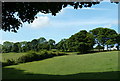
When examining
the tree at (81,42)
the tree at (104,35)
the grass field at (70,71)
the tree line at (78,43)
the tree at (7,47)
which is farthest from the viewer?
the tree at (104,35)

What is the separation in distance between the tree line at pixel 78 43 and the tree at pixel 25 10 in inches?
2103

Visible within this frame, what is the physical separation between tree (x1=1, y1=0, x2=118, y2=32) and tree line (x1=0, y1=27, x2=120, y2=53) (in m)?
53.4

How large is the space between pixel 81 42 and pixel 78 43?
48.9 inches

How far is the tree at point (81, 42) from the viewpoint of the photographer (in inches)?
3070

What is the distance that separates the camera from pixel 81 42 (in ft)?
263

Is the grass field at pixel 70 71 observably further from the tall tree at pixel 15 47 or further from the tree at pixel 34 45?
the tree at pixel 34 45

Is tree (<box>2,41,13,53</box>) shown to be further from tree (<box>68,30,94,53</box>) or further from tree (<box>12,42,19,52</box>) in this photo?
tree (<box>68,30,94,53</box>)

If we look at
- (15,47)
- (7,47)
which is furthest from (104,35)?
(7,47)

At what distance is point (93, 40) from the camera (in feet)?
276

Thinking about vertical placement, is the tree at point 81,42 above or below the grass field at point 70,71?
above

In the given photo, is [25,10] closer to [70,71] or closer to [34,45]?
[70,71]

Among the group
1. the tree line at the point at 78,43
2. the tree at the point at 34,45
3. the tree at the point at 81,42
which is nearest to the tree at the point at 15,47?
the tree line at the point at 78,43

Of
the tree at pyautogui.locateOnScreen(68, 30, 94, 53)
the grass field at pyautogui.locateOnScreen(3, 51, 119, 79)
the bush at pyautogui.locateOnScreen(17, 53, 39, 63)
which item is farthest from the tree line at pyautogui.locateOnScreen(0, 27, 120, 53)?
the grass field at pyautogui.locateOnScreen(3, 51, 119, 79)

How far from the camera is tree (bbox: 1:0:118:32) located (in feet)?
50.0
